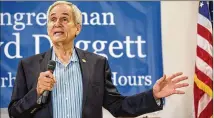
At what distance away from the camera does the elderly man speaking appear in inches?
61.9

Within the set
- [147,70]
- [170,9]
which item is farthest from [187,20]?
[147,70]

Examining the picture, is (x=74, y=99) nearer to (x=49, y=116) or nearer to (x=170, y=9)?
(x=49, y=116)

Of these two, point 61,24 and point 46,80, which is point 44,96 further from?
point 61,24

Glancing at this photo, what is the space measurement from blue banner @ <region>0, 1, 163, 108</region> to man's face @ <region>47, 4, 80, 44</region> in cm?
141

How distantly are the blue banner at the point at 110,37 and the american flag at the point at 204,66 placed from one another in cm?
35

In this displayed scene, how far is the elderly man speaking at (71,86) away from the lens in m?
1.57

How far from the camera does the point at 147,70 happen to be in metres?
3.13

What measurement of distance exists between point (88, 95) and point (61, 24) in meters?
0.38

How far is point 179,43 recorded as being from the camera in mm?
3182

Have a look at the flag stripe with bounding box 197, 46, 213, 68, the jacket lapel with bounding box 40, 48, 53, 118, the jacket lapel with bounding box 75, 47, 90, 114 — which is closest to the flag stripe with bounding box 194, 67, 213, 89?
the flag stripe with bounding box 197, 46, 213, 68

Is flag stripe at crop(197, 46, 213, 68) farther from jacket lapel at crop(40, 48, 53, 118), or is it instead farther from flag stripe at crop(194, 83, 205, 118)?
jacket lapel at crop(40, 48, 53, 118)

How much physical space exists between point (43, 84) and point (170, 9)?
211 centimetres

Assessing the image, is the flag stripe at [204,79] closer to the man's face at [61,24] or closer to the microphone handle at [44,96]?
the man's face at [61,24]

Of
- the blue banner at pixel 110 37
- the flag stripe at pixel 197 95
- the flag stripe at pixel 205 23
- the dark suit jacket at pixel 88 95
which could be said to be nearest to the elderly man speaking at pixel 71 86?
the dark suit jacket at pixel 88 95
